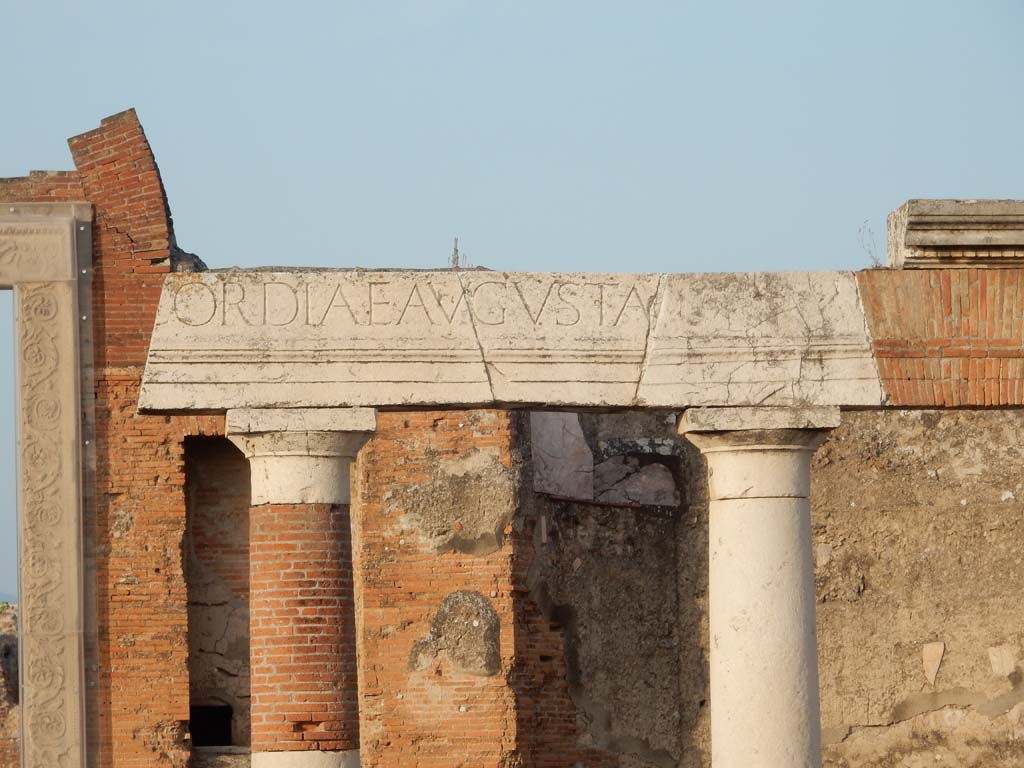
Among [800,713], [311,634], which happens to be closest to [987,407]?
[800,713]

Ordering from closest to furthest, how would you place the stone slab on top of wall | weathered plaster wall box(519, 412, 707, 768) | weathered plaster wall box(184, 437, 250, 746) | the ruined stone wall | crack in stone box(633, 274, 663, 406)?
the stone slab on top of wall < crack in stone box(633, 274, 663, 406) < weathered plaster wall box(184, 437, 250, 746) < weathered plaster wall box(519, 412, 707, 768) < the ruined stone wall

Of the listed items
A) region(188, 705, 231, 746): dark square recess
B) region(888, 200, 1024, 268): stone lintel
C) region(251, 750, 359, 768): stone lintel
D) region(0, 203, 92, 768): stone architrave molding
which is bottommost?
region(188, 705, 231, 746): dark square recess

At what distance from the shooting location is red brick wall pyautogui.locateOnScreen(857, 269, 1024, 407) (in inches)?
358

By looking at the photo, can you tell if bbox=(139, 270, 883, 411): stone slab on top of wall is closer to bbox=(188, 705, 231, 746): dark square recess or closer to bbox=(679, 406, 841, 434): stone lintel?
→ bbox=(679, 406, 841, 434): stone lintel

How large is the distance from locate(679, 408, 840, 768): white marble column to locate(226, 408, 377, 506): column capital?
1.67m

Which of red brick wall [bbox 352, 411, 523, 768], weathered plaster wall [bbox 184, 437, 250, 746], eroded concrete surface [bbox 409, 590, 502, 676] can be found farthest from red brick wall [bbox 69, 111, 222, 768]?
eroded concrete surface [bbox 409, 590, 502, 676]

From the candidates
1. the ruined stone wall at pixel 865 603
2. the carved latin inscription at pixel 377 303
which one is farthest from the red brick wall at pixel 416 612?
the carved latin inscription at pixel 377 303

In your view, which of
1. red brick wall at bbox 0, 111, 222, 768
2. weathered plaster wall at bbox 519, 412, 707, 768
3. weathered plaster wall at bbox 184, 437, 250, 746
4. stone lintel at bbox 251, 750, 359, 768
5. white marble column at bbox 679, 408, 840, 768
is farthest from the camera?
weathered plaster wall at bbox 519, 412, 707, 768

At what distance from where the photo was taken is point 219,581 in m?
11.6

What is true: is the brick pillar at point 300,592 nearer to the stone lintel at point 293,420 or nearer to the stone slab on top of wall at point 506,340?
the stone lintel at point 293,420

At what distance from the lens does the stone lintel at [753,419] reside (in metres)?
8.94

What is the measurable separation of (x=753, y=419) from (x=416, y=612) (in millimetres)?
3608

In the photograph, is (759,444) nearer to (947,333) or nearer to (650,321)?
(650,321)

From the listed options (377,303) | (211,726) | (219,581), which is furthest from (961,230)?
(211,726)
